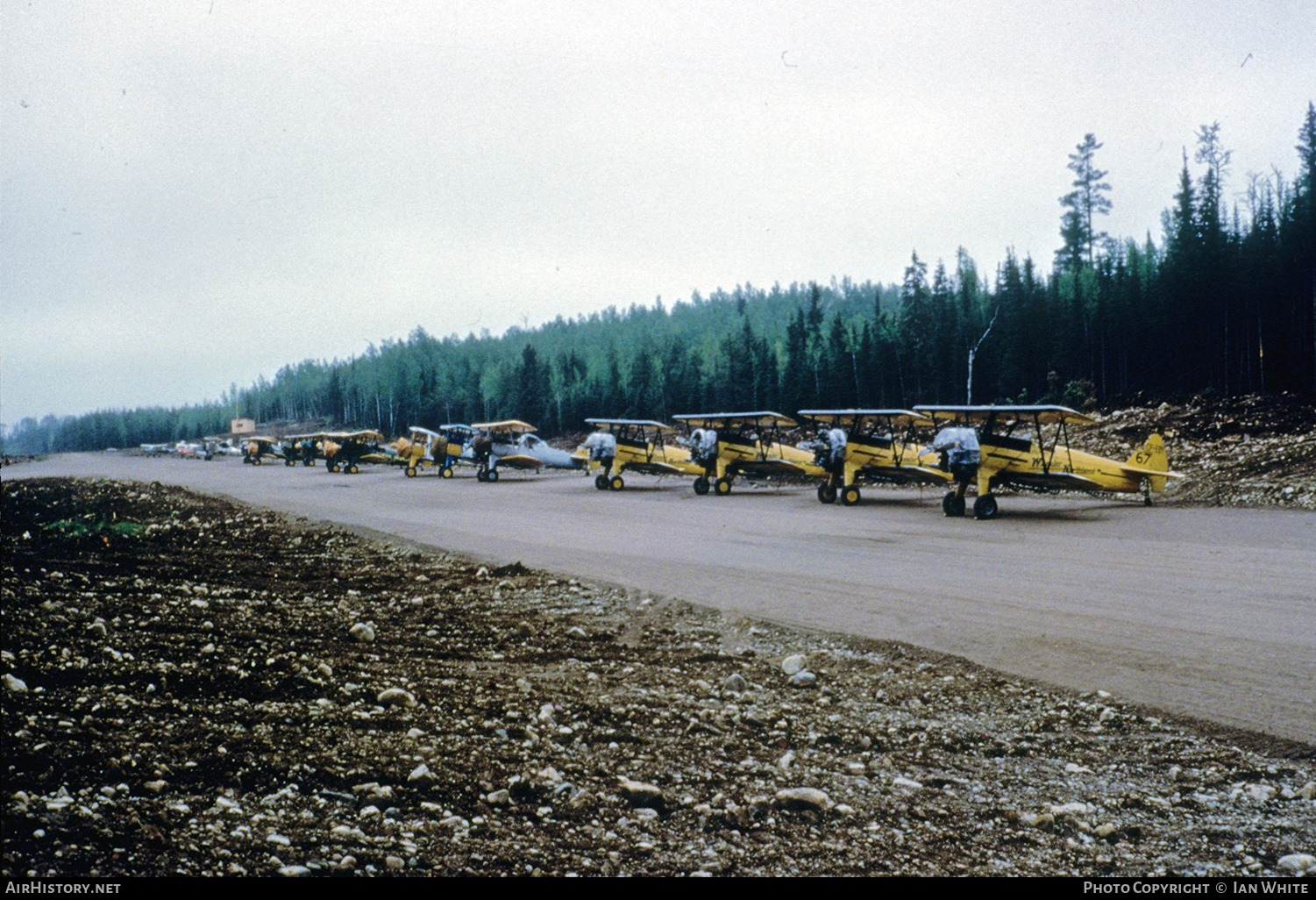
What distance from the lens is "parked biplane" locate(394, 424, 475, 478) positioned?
132 ft

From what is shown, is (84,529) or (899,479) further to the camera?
(899,479)

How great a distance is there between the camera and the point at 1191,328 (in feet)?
156

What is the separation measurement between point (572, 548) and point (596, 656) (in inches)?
281

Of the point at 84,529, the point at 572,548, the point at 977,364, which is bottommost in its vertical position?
the point at 572,548

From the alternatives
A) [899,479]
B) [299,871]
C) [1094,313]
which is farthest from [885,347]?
[299,871]

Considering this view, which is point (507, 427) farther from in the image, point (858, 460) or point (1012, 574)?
point (1012, 574)

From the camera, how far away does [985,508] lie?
675 inches

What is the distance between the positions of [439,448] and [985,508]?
31.2 m

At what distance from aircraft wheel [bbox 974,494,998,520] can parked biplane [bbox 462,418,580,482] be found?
79.2 ft

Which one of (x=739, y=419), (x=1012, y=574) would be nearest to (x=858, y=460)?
(x=739, y=419)

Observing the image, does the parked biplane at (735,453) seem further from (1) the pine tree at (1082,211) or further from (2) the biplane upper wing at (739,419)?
(1) the pine tree at (1082,211)

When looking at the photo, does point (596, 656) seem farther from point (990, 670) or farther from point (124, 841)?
point (124, 841)

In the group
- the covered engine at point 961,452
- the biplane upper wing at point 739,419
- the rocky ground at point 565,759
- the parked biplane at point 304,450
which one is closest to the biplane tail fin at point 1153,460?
the covered engine at point 961,452
